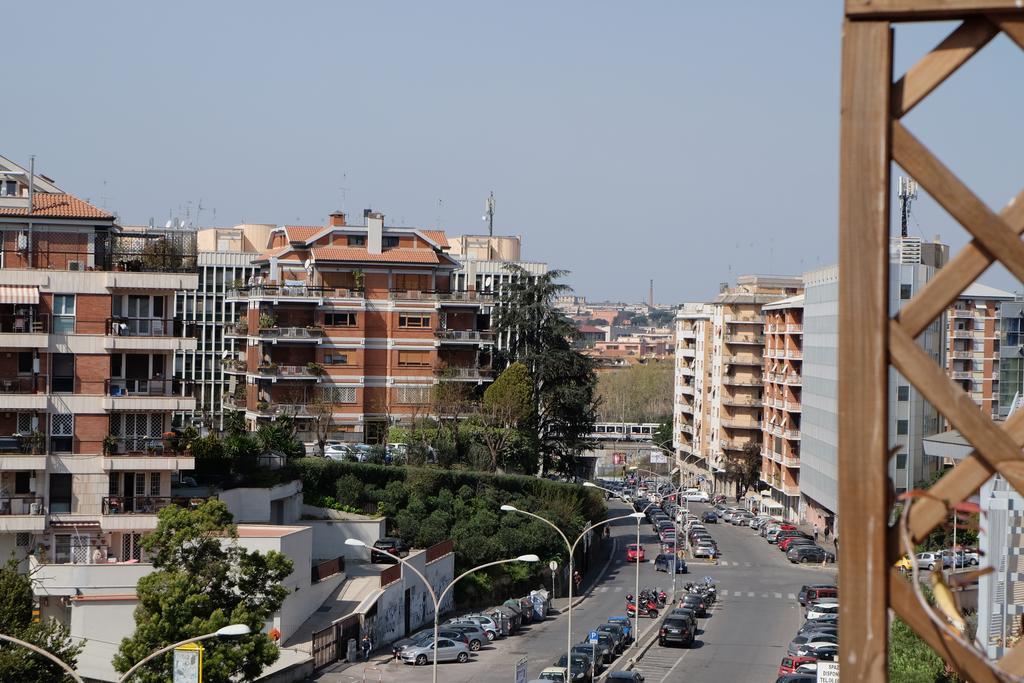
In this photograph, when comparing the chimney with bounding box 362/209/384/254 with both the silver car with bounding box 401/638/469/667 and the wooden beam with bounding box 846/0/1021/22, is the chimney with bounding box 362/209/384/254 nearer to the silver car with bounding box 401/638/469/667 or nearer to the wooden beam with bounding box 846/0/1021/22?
the silver car with bounding box 401/638/469/667

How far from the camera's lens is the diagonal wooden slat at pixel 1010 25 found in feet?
8.84

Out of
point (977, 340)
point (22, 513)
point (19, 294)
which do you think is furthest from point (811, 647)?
point (977, 340)

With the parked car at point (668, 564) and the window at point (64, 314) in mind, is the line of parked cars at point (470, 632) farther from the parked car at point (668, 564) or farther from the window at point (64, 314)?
the parked car at point (668, 564)

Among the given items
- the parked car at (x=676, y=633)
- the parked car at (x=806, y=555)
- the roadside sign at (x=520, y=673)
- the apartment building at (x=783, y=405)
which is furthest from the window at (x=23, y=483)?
the apartment building at (x=783, y=405)

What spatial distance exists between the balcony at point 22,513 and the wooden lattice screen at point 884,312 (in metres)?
36.7

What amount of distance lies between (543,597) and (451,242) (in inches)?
2555

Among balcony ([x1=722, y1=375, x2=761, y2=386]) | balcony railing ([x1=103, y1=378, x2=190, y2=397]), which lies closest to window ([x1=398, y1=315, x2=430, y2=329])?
balcony railing ([x1=103, y1=378, x2=190, y2=397])

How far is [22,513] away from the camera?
36.8m

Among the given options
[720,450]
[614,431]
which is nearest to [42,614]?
[720,450]

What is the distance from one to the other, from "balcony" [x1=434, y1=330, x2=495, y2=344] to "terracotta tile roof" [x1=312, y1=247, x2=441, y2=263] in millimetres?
3827

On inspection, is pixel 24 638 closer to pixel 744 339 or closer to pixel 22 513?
pixel 22 513

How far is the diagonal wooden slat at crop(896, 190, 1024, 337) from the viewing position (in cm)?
271

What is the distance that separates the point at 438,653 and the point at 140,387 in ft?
37.9

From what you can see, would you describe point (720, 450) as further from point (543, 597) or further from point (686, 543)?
point (543, 597)
